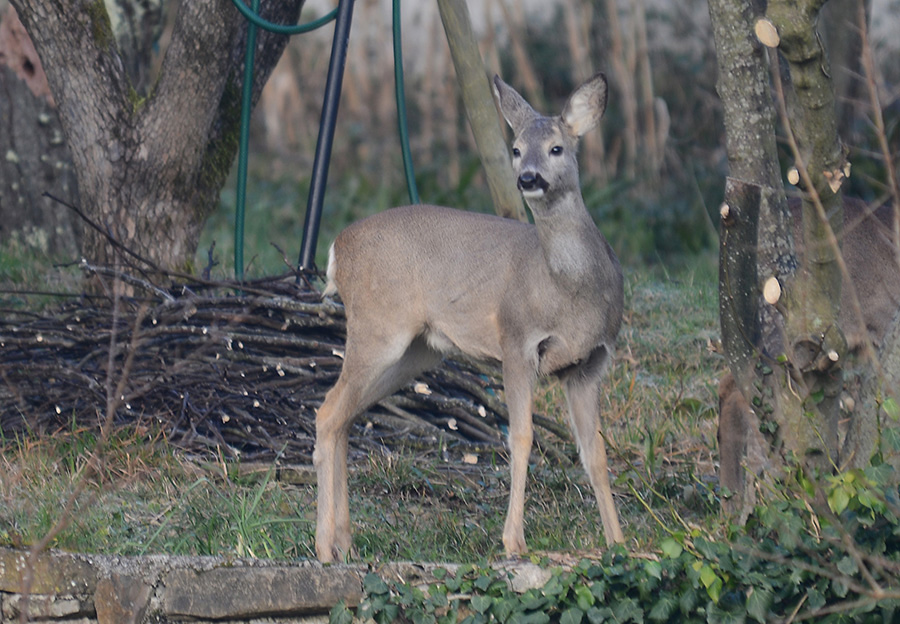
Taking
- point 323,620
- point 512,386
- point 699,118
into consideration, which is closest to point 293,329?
point 512,386

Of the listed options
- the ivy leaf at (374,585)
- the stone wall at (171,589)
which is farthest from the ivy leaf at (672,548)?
the ivy leaf at (374,585)

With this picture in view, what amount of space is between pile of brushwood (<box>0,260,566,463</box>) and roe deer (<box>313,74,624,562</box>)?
738 mm

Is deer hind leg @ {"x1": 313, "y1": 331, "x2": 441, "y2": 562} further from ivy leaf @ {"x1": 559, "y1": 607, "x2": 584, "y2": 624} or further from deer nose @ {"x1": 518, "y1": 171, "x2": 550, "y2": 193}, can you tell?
ivy leaf @ {"x1": 559, "y1": 607, "x2": 584, "y2": 624}

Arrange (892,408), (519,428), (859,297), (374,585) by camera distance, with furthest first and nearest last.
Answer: (859,297) < (519,428) < (374,585) < (892,408)

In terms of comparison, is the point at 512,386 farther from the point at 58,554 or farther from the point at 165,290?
the point at 165,290

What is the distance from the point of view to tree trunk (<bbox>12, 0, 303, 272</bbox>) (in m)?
6.33

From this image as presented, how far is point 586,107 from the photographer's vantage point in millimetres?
4762

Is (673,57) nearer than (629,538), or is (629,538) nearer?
(629,538)

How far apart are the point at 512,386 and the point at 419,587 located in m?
0.87

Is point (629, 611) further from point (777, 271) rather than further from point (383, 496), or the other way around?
point (383, 496)

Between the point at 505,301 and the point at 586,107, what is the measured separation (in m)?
0.83

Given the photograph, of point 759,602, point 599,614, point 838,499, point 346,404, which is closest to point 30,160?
point 346,404

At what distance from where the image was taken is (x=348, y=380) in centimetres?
481

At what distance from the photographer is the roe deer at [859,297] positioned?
4980 millimetres
